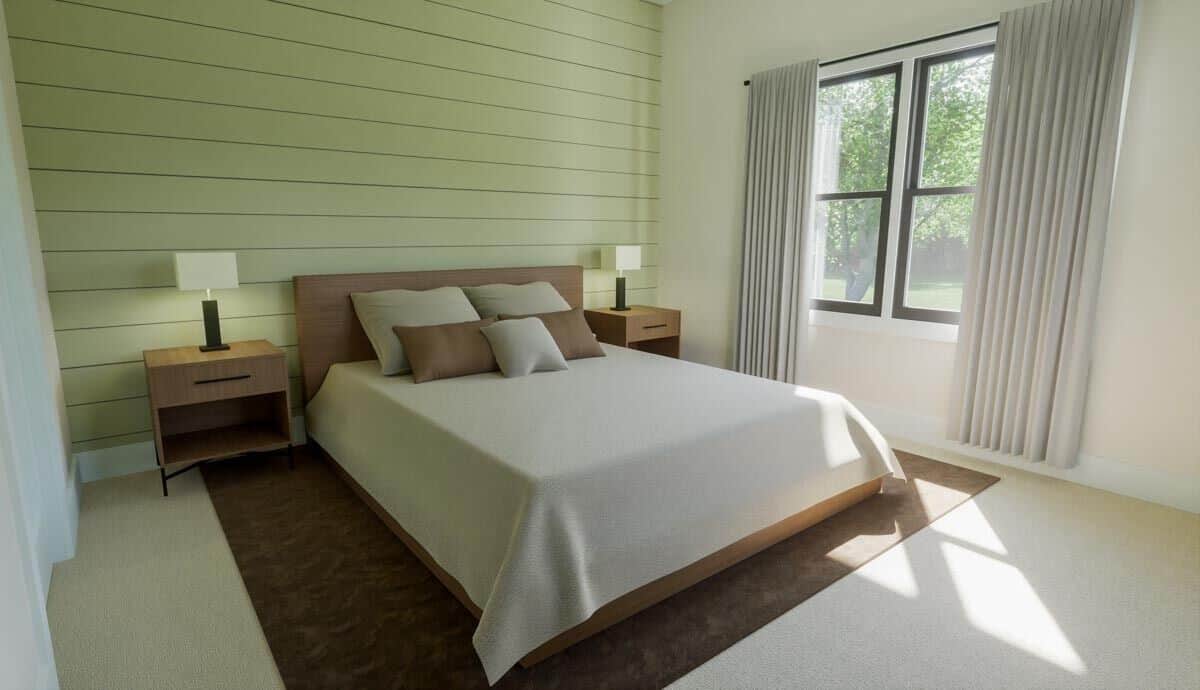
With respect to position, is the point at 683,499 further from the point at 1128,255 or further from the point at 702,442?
the point at 1128,255

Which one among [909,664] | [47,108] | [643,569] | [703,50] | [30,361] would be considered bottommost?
[909,664]

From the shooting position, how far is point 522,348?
334 centimetres

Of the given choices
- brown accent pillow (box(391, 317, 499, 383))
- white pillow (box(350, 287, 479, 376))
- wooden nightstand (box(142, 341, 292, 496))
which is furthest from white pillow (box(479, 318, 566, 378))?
wooden nightstand (box(142, 341, 292, 496))

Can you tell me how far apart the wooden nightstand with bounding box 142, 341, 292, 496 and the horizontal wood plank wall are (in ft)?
0.77

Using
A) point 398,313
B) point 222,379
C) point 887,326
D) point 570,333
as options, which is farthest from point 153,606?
point 887,326

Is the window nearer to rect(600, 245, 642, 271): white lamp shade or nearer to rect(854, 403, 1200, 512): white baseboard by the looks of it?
rect(854, 403, 1200, 512): white baseboard

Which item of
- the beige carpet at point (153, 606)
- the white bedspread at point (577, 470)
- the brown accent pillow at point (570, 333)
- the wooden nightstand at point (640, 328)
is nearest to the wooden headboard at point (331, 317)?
the white bedspread at point (577, 470)

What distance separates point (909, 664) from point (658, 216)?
13.5 feet

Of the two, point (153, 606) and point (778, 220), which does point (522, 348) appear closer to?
point (153, 606)

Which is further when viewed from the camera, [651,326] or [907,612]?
[651,326]

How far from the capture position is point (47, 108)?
116 inches

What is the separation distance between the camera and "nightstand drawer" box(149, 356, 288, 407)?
296 centimetres

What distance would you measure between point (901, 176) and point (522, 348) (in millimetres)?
2550

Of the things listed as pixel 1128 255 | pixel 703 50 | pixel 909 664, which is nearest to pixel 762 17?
pixel 703 50
